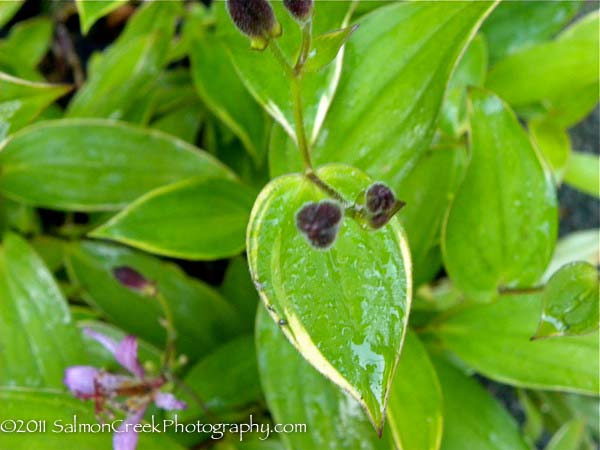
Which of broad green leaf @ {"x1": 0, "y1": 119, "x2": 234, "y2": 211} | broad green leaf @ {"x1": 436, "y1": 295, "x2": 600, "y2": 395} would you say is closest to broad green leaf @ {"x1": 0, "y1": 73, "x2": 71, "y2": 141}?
broad green leaf @ {"x1": 0, "y1": 119, "x2": 234, "y2": 211}

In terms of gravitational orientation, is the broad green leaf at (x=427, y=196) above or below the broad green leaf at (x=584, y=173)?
above

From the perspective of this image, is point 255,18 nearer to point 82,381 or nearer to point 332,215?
point 332,215

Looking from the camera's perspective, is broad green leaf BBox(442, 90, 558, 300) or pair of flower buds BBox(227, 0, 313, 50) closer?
pair of flower buds BBox(227, 0, 313, 50)

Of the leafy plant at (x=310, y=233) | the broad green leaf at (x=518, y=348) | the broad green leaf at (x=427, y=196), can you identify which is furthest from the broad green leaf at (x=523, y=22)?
the broad green leaf at (x=518, y=348)

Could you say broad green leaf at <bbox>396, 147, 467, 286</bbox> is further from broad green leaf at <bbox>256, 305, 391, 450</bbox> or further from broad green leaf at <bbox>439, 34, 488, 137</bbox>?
broad green leaf at <bbox>256, 305, 391, 450</bbox>

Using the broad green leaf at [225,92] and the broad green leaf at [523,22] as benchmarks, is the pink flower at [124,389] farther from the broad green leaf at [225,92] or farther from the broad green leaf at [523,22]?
the broad green leaf at [523,22]

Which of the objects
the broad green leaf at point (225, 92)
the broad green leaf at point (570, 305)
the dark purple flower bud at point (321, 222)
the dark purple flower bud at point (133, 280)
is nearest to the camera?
the dark purple flower bud at point (321, 222)
